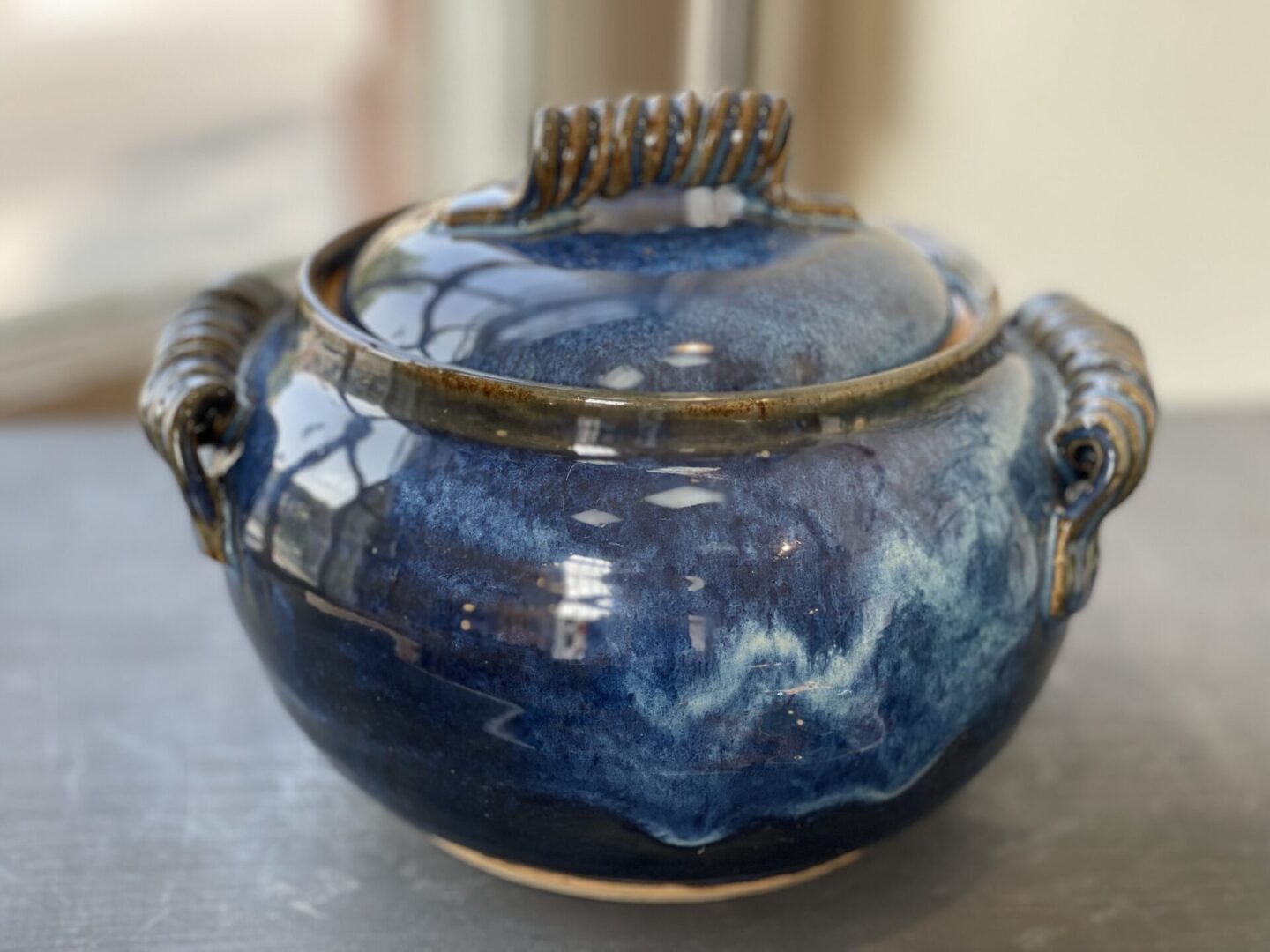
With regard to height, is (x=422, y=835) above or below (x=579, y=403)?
below

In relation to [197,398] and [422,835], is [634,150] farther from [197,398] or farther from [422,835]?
[422,835]

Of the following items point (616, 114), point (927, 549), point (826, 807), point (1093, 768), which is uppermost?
point (616, 114)

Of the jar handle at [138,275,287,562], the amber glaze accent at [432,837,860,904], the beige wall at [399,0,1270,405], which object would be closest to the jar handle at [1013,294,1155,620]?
the amber glaze accent at [432,837,860,904]

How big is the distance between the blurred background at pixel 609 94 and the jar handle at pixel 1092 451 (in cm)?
153

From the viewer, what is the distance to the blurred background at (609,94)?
2027 millimetres

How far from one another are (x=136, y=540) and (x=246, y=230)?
1.22 m

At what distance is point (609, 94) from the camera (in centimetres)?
216

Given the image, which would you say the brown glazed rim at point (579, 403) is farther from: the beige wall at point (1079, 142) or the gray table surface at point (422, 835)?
the beige wall at point (1079, 142)

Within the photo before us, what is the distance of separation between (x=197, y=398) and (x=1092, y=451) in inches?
15.8

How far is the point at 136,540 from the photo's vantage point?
1081 mm

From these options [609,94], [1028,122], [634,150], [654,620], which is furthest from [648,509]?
[1028,122]

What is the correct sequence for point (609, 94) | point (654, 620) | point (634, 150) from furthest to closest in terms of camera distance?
point (609, 94) → point (634, 150) → point (654, 620)

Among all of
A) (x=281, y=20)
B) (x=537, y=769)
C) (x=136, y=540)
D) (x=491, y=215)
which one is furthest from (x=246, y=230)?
(x=537, y=769)

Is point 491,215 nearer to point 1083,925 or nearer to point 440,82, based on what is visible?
point 1083,925
